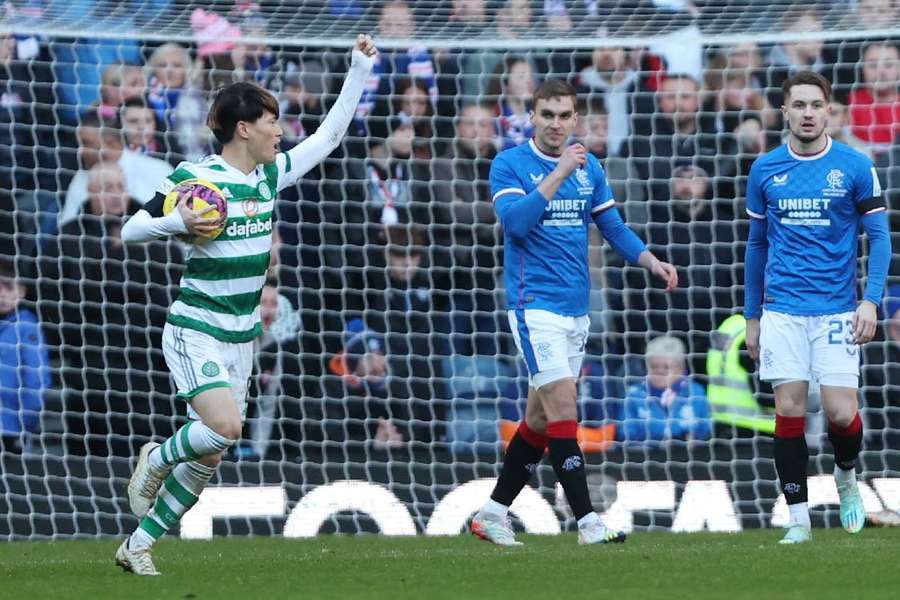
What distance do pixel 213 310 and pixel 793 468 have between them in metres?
2.86

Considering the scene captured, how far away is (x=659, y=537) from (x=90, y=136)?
4.72 meters

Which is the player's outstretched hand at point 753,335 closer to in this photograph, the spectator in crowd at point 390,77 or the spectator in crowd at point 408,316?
the spectator in crowd at point 408,316

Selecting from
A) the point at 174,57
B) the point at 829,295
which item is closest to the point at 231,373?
the point at 829,295

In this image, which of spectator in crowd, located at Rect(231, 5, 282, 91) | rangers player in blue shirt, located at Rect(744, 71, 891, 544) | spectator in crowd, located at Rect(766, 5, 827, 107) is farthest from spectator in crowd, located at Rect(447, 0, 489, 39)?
rangers player in blue shirt, located at Rect(744, 71, 891, 544)

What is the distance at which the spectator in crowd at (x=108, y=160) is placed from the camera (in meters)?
10.8

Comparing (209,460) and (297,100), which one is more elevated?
(297,100)

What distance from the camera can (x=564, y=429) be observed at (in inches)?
307

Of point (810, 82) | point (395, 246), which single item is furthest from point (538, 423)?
point (395, 246)

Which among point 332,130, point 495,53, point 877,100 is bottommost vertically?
point 332,130

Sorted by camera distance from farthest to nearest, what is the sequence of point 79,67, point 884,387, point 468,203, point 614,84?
point 79,67, point 614,84, point 468,203, point 884,387

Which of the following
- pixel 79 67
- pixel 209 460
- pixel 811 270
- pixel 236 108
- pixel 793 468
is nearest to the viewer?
pixel 209 460

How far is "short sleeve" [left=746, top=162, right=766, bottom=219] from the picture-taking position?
787 cm

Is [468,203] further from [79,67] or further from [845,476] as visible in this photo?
[845,476]

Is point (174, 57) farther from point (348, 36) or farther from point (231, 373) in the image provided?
point (231, 373)
